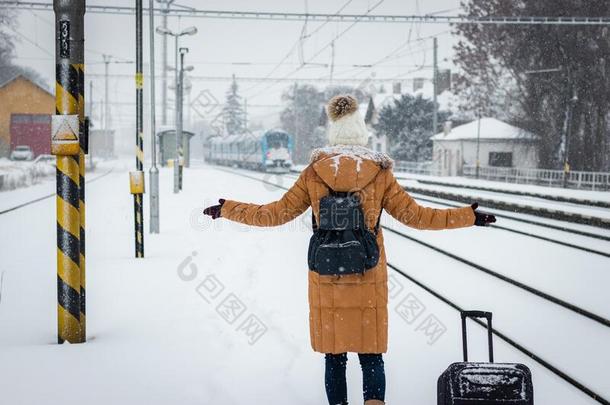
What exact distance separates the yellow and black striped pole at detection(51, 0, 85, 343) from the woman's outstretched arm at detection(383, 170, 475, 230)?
2877mm

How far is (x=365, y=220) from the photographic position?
3447 mm

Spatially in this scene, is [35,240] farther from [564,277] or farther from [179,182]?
[179,182]

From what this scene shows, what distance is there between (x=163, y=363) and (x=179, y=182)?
20782mm

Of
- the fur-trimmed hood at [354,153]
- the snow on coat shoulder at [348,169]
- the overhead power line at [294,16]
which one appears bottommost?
the snow on coat shoulder at [348,169]

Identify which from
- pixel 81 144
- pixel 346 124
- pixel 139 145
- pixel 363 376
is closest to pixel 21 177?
pixel 139 145

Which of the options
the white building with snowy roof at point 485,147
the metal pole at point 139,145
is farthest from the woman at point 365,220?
the white building with snowy roof at point 485,147

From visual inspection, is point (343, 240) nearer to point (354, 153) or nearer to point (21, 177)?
point (354, 153)

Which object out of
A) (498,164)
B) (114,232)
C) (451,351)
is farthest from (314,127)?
(451,351)

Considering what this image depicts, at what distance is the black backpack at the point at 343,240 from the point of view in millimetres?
3357

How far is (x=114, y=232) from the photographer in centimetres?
1347

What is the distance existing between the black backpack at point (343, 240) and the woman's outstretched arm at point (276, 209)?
0.21m

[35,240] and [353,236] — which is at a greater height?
[353,236]

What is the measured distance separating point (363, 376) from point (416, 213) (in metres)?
0.92

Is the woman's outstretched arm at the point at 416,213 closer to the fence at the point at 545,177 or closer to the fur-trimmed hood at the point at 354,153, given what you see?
the fur-trimmed hood at the point at 354,153
